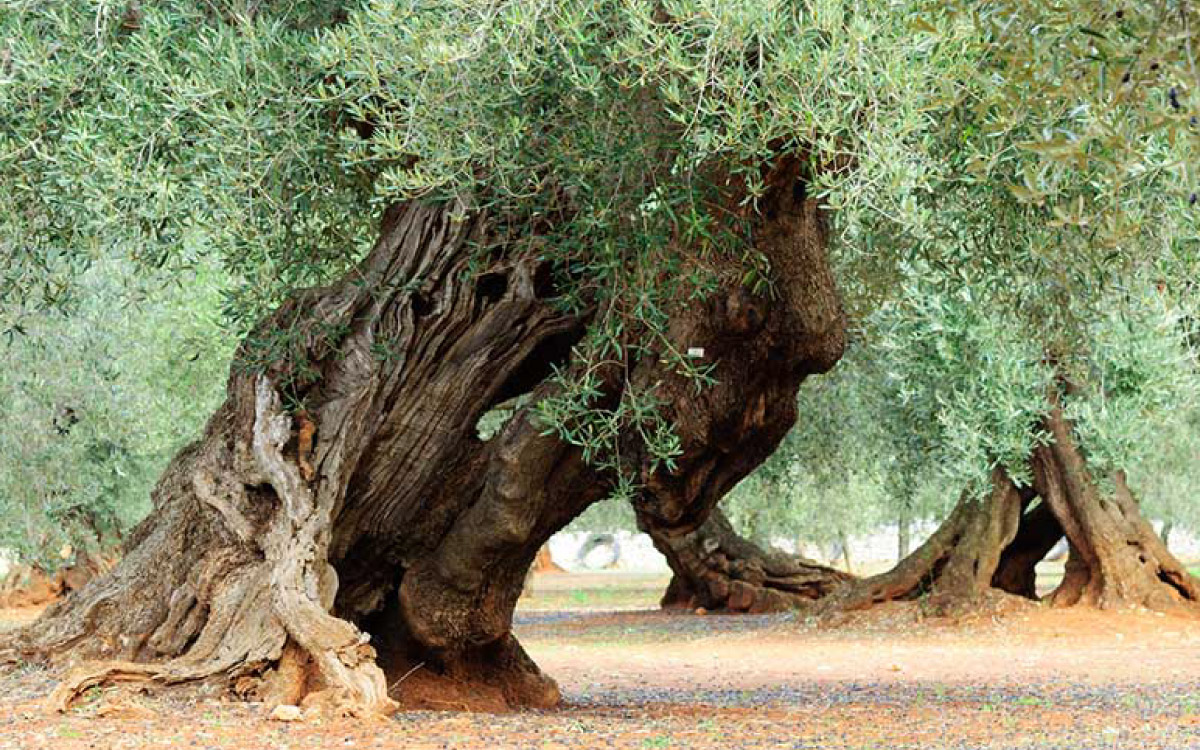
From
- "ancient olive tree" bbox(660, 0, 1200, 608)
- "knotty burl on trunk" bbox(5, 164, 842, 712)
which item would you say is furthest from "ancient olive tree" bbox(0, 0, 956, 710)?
"ancient olive tree" bbox(660, 0, 1200, 608)

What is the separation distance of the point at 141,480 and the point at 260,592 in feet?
55.2

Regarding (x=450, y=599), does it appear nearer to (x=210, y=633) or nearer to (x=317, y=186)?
(x=210, y=633)

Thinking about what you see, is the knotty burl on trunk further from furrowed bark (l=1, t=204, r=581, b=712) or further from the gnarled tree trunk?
the gnarled tree trunk

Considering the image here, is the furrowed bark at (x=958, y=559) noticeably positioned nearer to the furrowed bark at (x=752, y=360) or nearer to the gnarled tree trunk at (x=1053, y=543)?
the gnarled tree trunk at (x=1053, y=543)

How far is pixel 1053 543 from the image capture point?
2088 centimetres

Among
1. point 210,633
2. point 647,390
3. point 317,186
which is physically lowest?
point 210,633

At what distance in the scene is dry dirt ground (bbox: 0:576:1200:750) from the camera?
6770mm

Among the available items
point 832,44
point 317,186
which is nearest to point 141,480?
point 317,186

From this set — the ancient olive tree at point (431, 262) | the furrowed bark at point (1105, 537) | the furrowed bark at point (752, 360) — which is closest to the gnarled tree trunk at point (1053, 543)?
the furrowed bark at point (1105, 537)

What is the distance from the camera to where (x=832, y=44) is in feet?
20.6

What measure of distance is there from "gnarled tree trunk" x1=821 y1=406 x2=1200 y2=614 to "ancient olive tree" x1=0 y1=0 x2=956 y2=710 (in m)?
10.6

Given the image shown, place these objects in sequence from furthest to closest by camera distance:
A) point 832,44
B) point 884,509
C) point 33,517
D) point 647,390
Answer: point 884,509
point 33,517
point 647,390
point 832,44

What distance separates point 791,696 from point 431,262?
198 inches

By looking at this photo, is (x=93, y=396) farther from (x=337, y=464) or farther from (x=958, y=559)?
(x=958, y=559)
